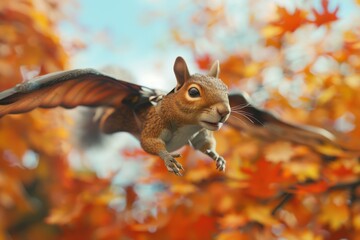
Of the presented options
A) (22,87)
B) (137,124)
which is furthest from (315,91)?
(22,87)

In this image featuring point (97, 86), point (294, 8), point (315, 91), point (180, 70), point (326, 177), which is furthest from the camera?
point (315, 91)

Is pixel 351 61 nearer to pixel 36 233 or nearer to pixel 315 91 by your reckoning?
pixel 315 91

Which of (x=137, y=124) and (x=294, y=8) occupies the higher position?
(x=294, y=8)

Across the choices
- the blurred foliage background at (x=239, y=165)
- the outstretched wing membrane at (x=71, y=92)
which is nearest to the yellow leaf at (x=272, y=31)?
the blurred foliage background at (x=239, y=165)

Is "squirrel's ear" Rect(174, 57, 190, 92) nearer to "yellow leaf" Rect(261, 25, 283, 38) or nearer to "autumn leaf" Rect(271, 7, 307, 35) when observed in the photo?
"autumn leaf" Rect(271, 7, 307, 35)

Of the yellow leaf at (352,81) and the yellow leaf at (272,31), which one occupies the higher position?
the yellow leaf at (272,31)

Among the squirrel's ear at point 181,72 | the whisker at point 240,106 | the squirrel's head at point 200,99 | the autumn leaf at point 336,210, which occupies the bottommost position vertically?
the squirrel's head at point 200,99

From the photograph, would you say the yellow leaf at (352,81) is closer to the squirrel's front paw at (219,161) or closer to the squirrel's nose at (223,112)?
the squirrel's front paw at (219,161)
